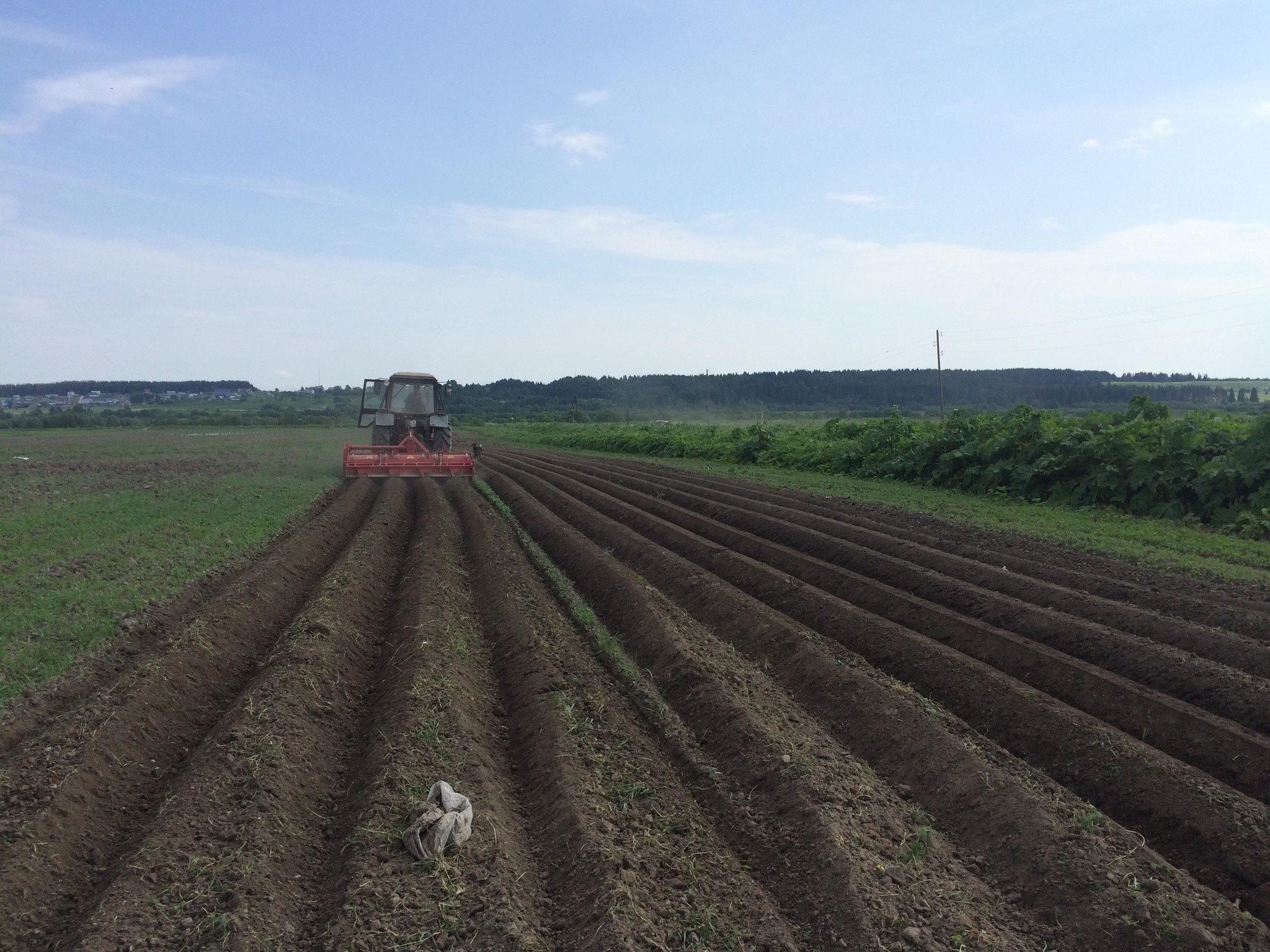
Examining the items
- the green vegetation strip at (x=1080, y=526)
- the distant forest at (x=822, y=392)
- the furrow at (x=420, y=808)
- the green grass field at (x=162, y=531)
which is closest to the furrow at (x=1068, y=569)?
the green vegetation strip at (x=1080, y=526)

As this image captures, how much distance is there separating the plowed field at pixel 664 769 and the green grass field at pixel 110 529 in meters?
0.63

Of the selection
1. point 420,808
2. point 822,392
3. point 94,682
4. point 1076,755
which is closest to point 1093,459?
point 1076,755

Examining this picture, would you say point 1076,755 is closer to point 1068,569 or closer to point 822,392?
point 1068,569

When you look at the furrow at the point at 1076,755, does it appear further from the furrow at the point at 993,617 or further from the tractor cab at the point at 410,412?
the tractor cab at the point at 410,412

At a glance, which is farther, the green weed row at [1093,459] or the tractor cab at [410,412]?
the tractor cab at [410,412]

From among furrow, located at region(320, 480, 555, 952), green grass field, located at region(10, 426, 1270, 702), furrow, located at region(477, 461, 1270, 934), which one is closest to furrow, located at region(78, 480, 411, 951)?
furrow, located at region(320, 480, 555, 952)

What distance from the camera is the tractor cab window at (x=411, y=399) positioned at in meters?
24.9

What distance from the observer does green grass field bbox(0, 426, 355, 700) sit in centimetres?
846

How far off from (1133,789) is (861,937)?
7.92 feet

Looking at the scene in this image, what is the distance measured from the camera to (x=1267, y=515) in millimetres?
13133

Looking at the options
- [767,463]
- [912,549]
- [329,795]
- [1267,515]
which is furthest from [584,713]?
[767,463]

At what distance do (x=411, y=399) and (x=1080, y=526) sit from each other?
17.7m

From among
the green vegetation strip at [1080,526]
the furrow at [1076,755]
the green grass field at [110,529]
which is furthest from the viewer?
the green vegetation strip at [1080,526]

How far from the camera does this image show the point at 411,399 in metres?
25.0
